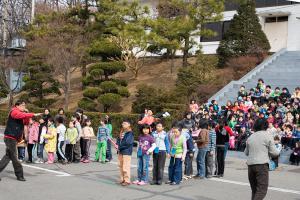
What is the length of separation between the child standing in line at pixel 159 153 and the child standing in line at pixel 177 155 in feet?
0.55

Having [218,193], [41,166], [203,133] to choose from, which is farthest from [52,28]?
[218,193]

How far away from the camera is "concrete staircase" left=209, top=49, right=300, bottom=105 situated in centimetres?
2510

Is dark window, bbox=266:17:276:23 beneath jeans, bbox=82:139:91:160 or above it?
above

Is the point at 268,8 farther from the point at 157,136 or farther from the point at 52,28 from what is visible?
the point at 157,136

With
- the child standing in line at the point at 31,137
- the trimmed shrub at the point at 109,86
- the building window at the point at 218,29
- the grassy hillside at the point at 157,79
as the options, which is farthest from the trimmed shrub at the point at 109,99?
the child standing in line at the point at 31,137

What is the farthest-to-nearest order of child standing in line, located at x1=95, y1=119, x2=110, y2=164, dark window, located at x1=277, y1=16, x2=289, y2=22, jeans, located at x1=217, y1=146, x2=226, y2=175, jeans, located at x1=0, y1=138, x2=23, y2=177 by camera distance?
1. dark window, located at x1=277, y1=16, x2=289, y2=22
2. child standing in line, located at x1=95, y1=119, x2=110, y2=164
3. jeans, located at x1=217, y1=146, x2=226, y2=175
4. jeans, located at x1=0, y1=138, x2=23, y2=177

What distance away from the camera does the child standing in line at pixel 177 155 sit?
1158cm

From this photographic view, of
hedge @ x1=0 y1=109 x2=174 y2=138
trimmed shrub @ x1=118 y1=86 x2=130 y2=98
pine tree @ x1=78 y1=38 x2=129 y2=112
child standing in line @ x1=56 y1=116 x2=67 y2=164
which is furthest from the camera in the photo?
trimmed shrub @ x1=118 y1=86 x2=130 y2=98

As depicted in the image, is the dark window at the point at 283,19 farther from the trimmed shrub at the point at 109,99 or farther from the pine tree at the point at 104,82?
the trimmed shrub at the point at 109,99

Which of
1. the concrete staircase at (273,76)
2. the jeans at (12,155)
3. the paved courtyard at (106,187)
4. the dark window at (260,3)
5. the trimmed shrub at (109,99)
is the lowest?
the paved courtyard at (106,187)

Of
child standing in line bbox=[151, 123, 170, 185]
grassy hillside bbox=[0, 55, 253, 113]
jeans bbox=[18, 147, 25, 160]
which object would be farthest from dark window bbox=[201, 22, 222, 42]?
child standing in line bbox=[151, 123, 170, 185]

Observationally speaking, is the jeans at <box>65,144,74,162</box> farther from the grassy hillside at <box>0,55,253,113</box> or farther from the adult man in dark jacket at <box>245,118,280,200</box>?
the grassy hillside at <box>0,55,253,113</box>

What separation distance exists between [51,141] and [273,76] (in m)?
16.1

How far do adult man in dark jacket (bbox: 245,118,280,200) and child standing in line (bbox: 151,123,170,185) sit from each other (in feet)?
11.3
